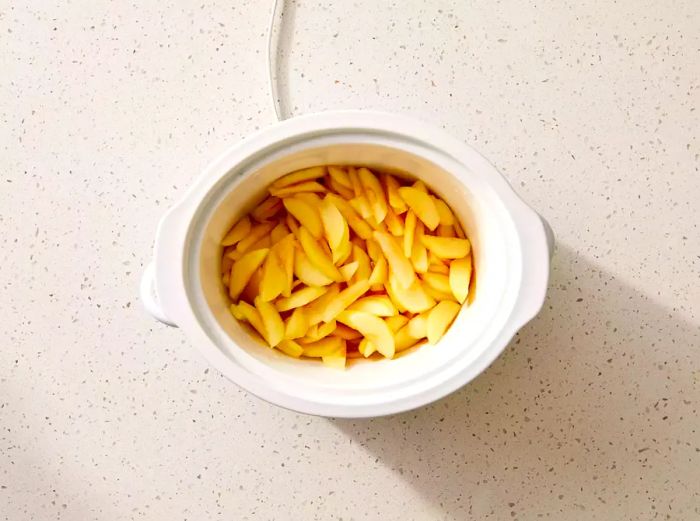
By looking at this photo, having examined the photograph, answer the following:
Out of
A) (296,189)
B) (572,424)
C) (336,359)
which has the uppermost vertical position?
(296,189)

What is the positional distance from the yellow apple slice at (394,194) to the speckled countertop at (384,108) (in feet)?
0.34

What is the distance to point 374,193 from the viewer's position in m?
0.63

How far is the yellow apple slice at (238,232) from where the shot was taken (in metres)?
0.63

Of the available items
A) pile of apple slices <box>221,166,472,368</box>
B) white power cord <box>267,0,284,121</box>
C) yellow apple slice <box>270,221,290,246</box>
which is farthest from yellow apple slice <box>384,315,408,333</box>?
white power cord <box>267,0,284,121</box>

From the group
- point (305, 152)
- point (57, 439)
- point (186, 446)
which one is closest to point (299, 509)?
point (186, 446)

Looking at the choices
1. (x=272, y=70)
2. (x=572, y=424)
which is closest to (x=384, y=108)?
(x=272, y=70)

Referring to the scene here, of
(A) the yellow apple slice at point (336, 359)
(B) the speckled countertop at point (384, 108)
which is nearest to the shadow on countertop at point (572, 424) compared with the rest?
(B) the speckled countertop at point (384, 108)

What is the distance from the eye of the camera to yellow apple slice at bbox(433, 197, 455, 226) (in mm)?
633

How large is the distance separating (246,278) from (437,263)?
0.14m

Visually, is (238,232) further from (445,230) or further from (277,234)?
(445,230)

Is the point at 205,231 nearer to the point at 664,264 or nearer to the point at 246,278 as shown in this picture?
the point at 246,278

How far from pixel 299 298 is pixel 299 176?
9 cm

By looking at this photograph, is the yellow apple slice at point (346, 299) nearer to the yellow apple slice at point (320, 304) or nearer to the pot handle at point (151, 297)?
the yellow apple slice at point (320, 304)

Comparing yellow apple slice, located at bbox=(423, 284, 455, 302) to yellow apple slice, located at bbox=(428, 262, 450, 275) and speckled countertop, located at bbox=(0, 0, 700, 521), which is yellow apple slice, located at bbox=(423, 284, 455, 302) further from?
speckled countertop, located at bbox=(0, 0, 700, 521)
